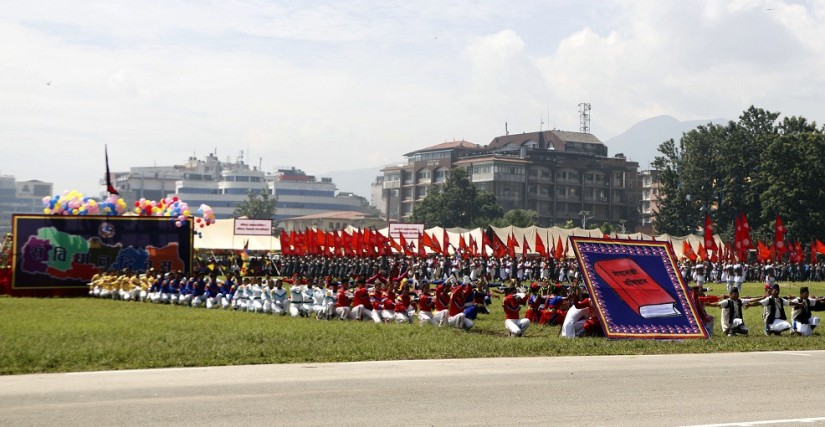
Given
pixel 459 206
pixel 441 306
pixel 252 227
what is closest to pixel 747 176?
pixel 459 206

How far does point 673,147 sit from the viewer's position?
107 meters

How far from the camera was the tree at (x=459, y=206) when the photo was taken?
122 metres

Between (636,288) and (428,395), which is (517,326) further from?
(428,395)

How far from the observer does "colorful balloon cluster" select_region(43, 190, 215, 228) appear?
141ft

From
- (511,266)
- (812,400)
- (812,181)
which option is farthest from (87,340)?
(812,181)

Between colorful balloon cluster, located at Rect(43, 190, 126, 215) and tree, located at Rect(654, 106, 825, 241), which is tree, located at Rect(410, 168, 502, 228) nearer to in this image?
tree, located at Rect(654, 106, 825, 241)

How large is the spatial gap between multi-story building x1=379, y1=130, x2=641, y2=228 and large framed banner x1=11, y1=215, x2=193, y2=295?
346ft

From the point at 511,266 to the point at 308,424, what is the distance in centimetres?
5064

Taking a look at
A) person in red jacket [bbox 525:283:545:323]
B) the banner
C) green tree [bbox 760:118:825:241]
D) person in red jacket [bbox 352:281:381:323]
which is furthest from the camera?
green tree [bbox 760:118:825:241]

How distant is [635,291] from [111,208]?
28.3m

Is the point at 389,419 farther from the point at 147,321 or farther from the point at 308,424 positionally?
the point at 147,321

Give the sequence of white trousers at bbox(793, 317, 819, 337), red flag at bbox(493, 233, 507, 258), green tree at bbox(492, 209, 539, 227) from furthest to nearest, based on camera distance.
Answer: green tree at bbox(492, 209, 539, 227) < red flag at bbox(493, 233, 507, 258) < white trousers at bbox(793, 317, 819, 337)

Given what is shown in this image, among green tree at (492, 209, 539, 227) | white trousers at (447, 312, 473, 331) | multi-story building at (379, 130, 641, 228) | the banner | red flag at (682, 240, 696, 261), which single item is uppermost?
multi-story building at (379, 130, 641, 228)

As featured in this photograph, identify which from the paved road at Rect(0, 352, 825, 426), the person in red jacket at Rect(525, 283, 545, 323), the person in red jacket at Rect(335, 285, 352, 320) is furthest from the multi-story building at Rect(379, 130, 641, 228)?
the paved road at Rect(0, 352, 825, 426)
